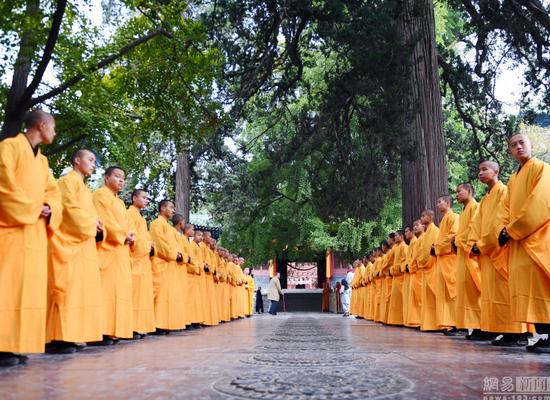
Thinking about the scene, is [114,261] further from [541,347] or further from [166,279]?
[541,347]

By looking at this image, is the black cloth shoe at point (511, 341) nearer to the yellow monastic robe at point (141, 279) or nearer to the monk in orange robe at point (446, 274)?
the monk in orange robe at point (446, 274)

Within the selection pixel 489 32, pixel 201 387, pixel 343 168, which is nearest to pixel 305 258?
pixel 343 168

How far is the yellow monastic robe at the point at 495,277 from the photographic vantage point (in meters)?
6.57

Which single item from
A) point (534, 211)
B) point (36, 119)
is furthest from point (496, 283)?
point (36, 119)

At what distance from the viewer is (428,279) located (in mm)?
9789

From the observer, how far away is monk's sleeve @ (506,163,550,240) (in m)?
5.67

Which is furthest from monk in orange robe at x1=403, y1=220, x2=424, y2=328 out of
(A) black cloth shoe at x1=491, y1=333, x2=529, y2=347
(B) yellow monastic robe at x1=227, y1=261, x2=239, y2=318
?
(B) yellow monastic robe at x1=227, y1=261, x2=239, y2=318

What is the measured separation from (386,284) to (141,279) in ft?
22.1

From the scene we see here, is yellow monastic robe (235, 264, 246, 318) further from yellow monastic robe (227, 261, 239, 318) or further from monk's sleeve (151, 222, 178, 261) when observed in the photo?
monk's sleeve (151, 222, 178, 261)

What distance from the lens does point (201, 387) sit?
10.4 feet

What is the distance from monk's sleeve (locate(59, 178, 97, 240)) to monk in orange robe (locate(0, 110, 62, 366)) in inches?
31.2

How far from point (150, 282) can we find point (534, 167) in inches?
203

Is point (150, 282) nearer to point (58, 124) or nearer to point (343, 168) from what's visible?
point (58, 124)

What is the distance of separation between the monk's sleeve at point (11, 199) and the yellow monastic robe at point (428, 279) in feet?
Answer: 21.3
